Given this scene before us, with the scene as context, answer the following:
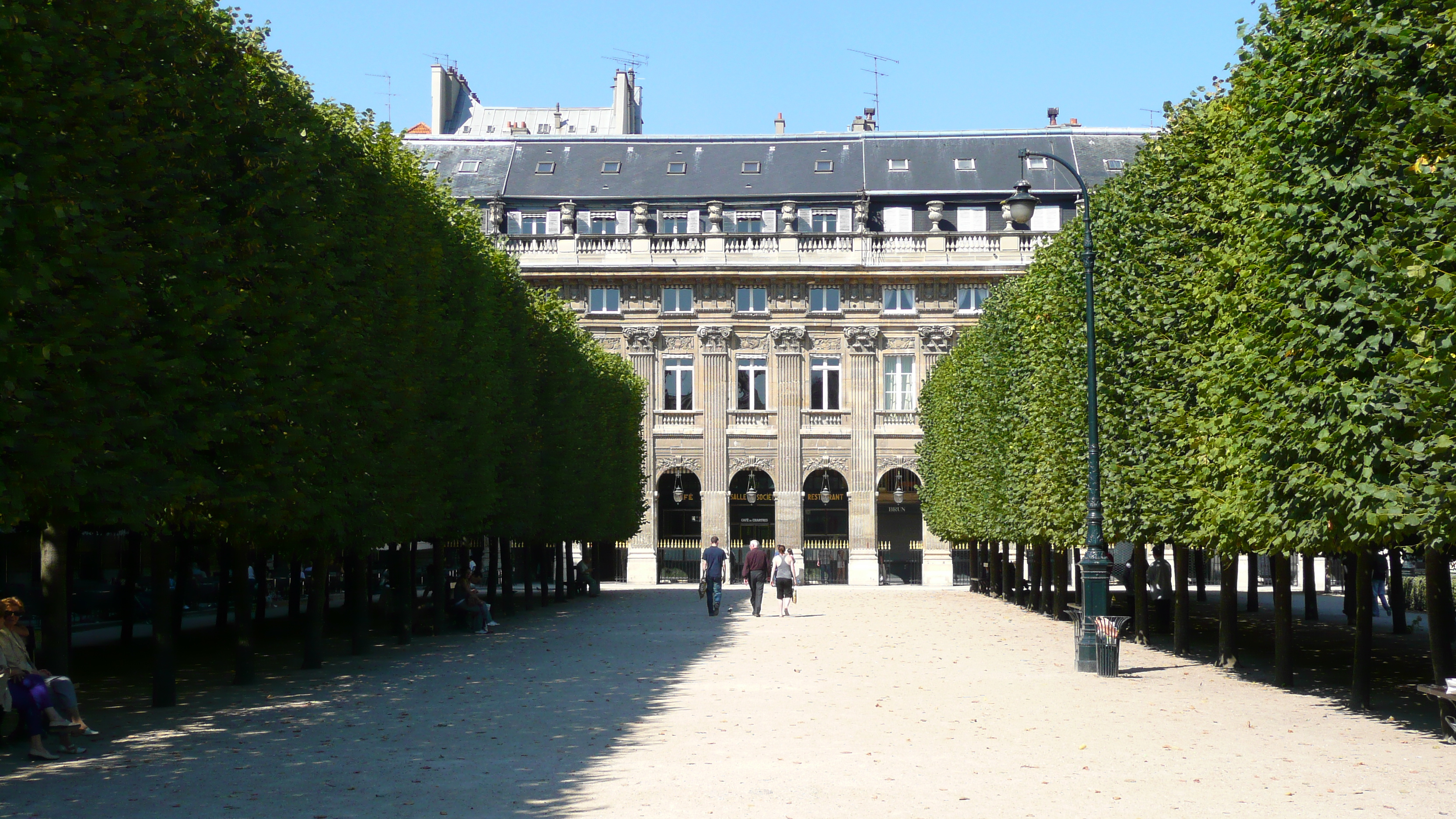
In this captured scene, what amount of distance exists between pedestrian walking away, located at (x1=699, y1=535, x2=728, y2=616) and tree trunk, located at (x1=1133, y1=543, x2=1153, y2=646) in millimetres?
11222

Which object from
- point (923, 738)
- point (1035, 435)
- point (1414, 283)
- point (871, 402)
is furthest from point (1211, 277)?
point (871, 402)

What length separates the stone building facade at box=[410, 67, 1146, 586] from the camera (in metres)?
64.8

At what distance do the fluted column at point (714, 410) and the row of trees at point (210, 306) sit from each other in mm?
34690

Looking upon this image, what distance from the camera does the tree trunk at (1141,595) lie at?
27.5 meters

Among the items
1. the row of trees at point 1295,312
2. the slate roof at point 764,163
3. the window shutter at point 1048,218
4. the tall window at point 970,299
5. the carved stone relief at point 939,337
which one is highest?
the slate roof at point 764,163

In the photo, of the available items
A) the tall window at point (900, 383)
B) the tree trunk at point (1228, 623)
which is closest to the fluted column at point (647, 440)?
the tall window at point (900, 383)

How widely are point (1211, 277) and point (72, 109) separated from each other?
15.5m

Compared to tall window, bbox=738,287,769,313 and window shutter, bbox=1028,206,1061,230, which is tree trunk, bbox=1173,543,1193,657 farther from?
Answer: tall window, bbox=738,287,769,313

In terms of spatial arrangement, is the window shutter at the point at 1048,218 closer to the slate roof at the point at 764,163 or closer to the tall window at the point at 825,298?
the slate roof at the point at 764,163

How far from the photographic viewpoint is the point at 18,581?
1526 inches

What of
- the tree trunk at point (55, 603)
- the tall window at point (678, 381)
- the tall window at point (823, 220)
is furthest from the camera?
the tall window at point (823, 220)

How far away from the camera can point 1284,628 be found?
20172 millimetres

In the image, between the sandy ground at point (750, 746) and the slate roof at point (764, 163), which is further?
the slate roof at point (764, 163)

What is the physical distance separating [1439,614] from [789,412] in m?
49.3
